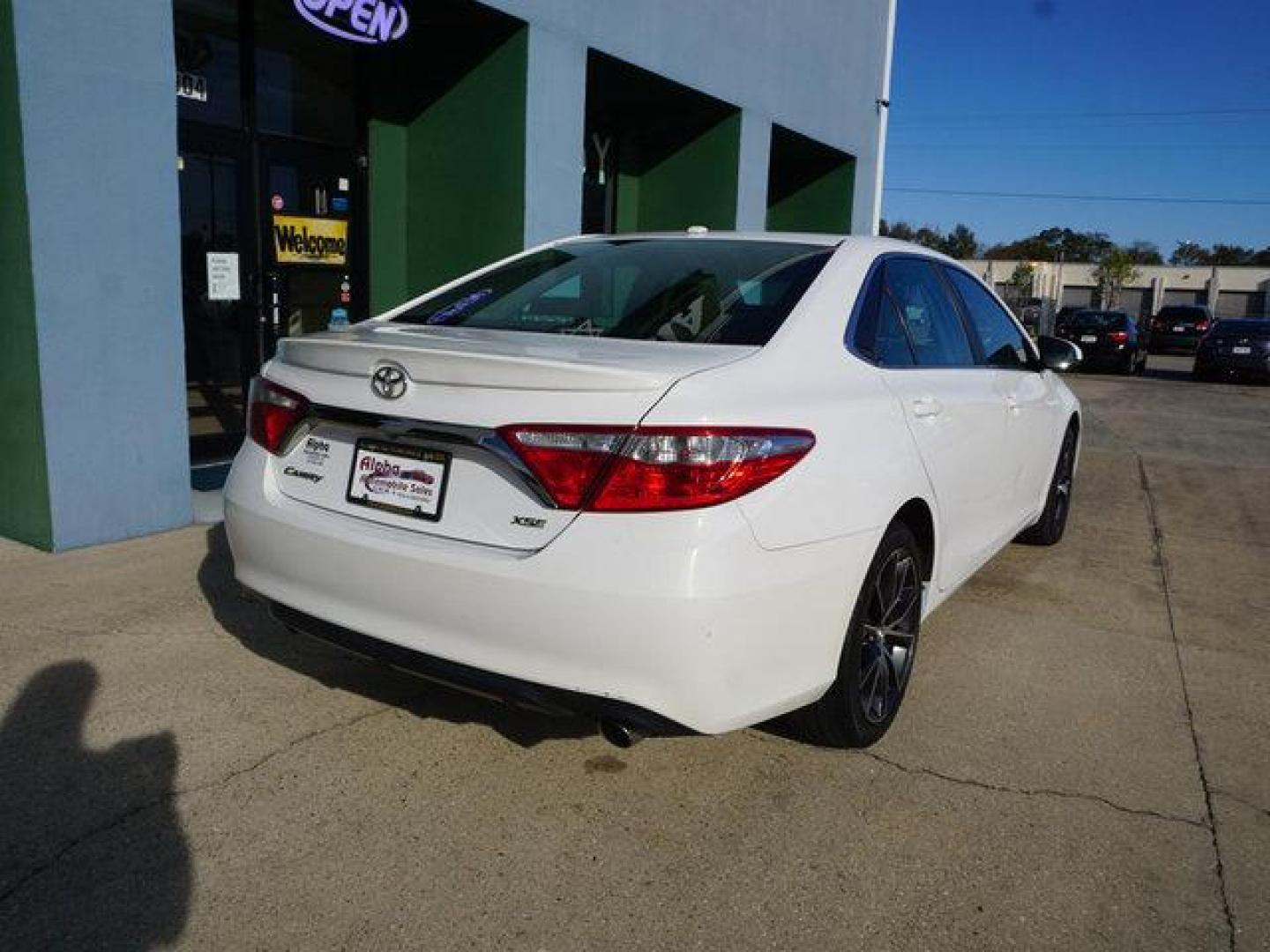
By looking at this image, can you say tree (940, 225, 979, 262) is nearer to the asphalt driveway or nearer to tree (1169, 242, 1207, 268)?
tree (1169, 242, 1207, 268)

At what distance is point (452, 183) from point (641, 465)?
20.1 feet

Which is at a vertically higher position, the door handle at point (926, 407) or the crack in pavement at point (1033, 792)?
the door handle at point (926, 407)

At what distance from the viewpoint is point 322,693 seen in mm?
3510

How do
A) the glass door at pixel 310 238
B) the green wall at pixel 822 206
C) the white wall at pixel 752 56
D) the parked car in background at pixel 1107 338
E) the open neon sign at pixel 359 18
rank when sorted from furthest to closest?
the parked car in background at pixel 1107 338 < the green wall at pixel 822 206 < the white wall at pixel 752 56 < the glass door at pixel 310 238 < the open neon sign at pixel 359 18

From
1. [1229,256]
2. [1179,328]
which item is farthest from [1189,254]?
[1179,328]

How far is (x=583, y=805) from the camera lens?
2895 millimetres

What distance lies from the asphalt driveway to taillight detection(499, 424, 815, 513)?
935 millimetres

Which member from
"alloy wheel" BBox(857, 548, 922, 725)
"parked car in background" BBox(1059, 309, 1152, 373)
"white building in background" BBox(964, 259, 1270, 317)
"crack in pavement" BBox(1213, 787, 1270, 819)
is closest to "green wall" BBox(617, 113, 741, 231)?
"alloy wheel" BBox(857, 548, 922, 725)

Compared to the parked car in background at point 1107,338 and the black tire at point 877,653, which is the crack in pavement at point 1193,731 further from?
the parked car in background at point 1107,338

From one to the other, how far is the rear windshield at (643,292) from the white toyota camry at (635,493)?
15 millimetres

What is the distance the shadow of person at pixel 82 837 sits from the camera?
2305 mm

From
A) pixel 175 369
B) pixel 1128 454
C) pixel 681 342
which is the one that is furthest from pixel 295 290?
pixel 1128 454

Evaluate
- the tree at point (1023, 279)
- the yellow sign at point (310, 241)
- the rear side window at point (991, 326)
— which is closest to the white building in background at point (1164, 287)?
the tree at point (1023, 279)

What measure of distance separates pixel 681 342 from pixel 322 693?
1.69m
